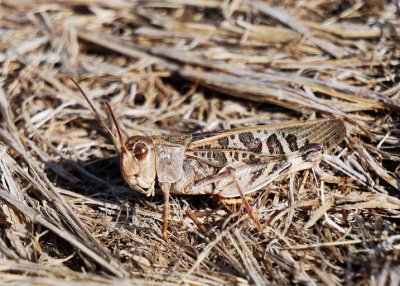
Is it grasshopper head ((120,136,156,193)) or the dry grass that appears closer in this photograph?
the dry grass

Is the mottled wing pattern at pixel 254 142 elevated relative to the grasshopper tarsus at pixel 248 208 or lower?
elevated

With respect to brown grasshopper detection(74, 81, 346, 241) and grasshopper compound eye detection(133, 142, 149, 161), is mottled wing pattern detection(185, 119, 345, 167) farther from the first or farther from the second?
grasshopper compound eye detection(133, 142, 149, 161)

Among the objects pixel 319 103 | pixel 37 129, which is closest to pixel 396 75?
pixel 319 103

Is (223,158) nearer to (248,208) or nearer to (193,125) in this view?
(248,208)

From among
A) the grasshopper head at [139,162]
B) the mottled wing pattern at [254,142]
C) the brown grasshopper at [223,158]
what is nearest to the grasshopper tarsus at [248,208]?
the brown grasshopper at [223,158]

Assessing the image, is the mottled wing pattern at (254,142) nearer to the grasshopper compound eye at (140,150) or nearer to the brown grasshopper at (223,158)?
the brown grasshopper at (223,158)

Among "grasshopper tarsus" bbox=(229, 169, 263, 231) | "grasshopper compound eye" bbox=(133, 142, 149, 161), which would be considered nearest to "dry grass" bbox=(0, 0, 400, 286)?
"grasshopper tarsus" bbox=(229, 169, 263, 231)
